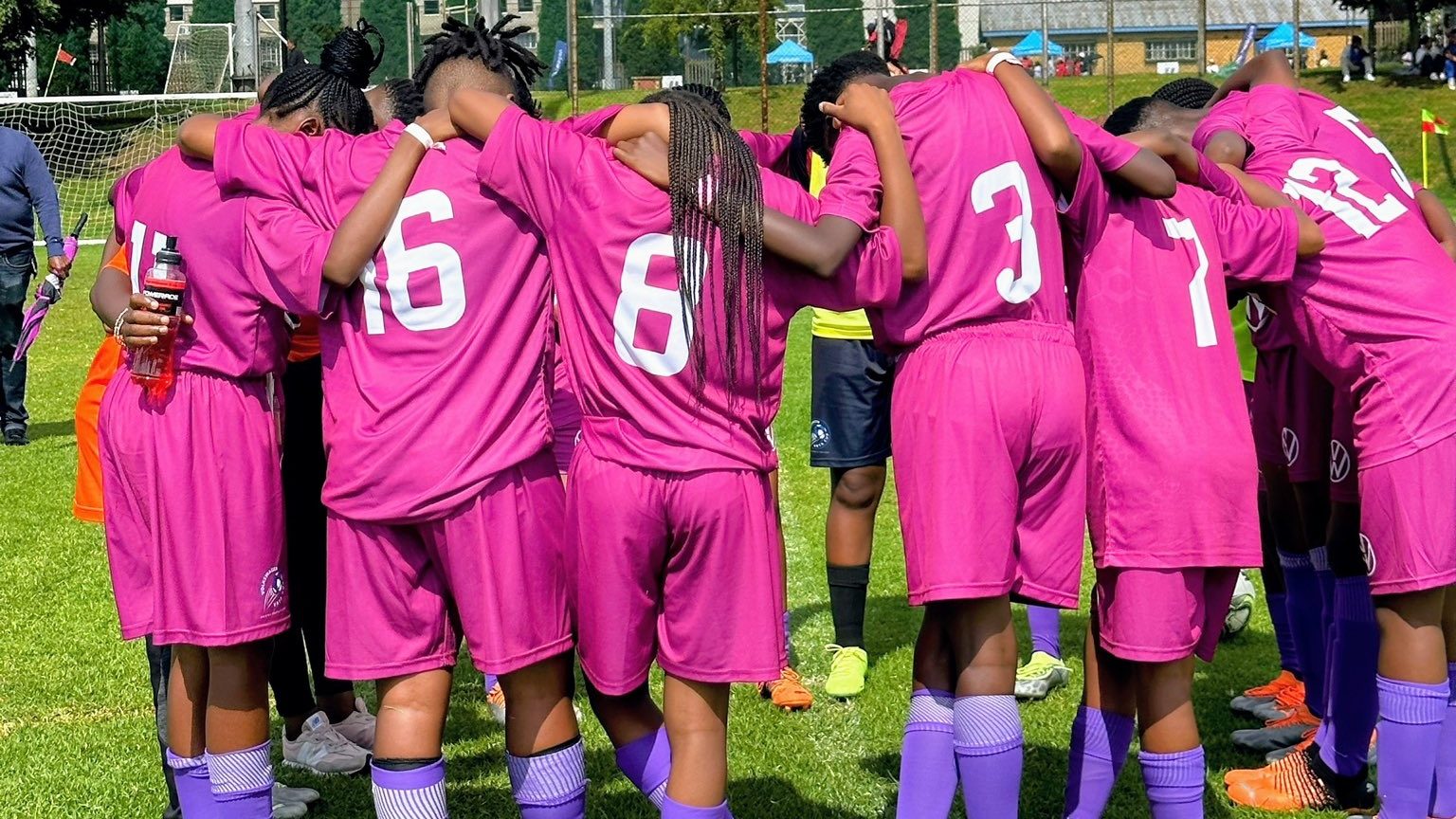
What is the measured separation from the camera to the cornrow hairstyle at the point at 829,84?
14.1 feet

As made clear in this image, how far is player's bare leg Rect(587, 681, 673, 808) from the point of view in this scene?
3559mm

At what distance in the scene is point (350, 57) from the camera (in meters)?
3.99

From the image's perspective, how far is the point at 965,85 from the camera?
3.60 metres

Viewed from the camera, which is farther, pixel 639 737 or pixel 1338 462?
pixel 1338 462

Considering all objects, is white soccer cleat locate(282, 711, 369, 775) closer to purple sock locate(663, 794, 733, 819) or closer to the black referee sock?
purple sock locate(663, 794, 733, 819)

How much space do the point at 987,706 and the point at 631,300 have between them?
133 cm

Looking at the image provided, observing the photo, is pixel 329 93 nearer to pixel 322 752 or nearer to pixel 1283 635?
pixel 322 752

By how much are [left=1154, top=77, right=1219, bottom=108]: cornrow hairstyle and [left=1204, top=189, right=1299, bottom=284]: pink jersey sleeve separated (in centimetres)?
96

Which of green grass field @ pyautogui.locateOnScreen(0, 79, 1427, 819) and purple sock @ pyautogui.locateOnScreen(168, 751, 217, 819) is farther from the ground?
purple sock @ pyautogui.locateOnScreen(168, 751, 217, 819)

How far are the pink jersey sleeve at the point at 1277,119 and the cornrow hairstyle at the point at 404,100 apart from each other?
235 cm

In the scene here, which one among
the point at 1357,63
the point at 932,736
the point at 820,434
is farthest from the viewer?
the point at 1357,63

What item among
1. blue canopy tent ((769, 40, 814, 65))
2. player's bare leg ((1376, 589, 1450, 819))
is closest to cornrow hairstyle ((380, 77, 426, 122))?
player's bare leg ((1376, 589, 1450, 819))

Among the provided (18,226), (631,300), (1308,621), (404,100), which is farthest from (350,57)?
(18,226)

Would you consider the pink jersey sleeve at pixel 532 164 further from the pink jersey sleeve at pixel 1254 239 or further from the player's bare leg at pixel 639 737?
the pink jersey sleeve at pixel 1254 239
